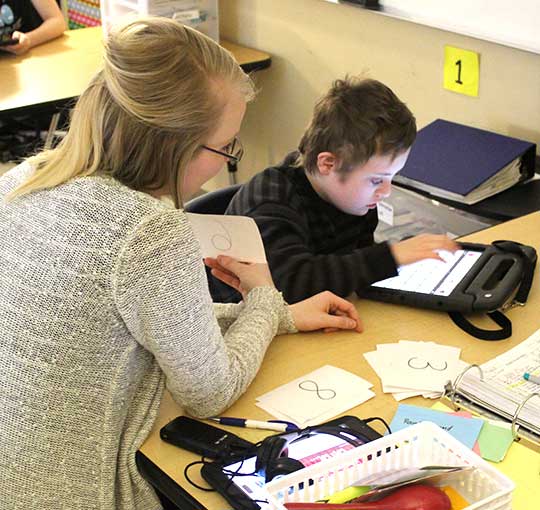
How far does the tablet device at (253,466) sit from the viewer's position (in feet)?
3.76

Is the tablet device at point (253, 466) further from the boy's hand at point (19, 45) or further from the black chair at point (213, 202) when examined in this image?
the boy's hand at point (19, 45)

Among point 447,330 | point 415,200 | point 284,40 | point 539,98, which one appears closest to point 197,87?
point 447,330

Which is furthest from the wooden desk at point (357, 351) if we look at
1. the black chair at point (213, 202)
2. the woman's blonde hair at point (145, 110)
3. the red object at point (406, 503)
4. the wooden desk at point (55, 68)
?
the wooden desk at point (55, 68)

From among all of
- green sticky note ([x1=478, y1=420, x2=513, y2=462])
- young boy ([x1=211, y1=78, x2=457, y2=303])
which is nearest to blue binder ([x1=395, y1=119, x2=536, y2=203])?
young boy ([x1=211, y1=78, x2=457, y2=303])

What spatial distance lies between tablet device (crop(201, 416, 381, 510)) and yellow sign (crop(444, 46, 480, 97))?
4.75 feet

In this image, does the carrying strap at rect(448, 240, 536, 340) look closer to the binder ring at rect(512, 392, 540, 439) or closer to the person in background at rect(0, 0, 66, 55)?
the binder ring at rect(512, 392, 540, 439)

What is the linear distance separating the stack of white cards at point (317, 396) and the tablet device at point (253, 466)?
0.04 meters

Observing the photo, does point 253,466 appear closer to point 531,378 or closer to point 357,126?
point 531,378

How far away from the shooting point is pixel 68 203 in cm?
123

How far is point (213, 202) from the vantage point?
198 cm

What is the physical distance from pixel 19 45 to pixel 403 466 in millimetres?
2611

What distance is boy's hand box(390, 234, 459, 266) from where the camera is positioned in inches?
64.1

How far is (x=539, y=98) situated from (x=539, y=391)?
3.90 feet

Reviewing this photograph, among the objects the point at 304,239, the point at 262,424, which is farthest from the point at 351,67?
the point at 262,424
